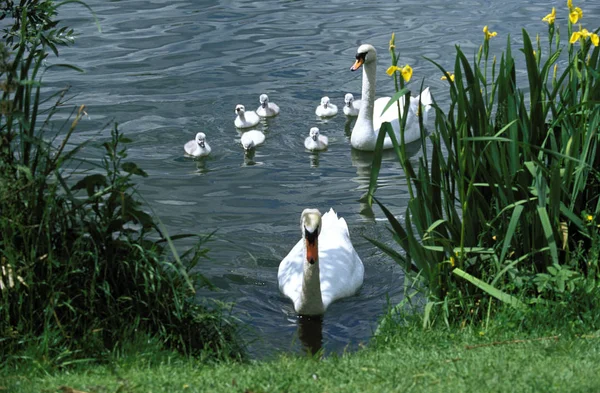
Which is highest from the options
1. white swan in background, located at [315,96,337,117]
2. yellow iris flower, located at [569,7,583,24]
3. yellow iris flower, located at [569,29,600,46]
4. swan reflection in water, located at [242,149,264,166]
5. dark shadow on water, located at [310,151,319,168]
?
yellow iris flower, located at [569,7,583,24]

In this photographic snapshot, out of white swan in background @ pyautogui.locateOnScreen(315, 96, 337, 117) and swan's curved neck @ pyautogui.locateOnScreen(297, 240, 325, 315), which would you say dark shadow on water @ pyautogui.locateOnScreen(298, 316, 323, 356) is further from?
white swan in background @ pyautogui.locateOnScreen(315, 96, 337, 117)

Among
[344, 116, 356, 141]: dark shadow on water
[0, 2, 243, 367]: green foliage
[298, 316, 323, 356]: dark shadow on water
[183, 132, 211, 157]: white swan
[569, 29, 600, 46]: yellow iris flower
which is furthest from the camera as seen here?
[344, 116, 356, 141]: dark shadow on water

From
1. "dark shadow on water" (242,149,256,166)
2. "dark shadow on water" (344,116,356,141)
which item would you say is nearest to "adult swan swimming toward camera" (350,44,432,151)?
"dark shadow on water" (344,116,356,141)

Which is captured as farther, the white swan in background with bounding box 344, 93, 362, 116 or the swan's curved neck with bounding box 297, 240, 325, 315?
the white swan in background with bounding box 344, 93, 362, 116

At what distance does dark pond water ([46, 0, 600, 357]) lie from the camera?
859cm

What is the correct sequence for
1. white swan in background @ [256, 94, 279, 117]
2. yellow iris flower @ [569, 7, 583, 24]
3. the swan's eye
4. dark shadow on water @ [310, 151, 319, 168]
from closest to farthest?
1. yellow iris flower @ [569, 7, 583, 24]
2. the swan's eye
3. dark shadow on water @ [310, 151, 319, 168]
4. white swan in background @ [256, 94, 279, 117]

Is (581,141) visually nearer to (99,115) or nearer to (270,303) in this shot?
(270,303)

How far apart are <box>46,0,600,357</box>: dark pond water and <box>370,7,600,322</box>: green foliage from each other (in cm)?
74

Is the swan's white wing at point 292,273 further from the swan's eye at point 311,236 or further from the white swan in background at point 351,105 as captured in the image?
the white swan in background at point 351,105

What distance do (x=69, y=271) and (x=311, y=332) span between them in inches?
99.1

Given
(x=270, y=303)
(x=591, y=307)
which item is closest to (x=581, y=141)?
(x=591, y=307)

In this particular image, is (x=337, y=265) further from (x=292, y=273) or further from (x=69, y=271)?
(x=69, y=271)

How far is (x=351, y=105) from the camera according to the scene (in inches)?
530

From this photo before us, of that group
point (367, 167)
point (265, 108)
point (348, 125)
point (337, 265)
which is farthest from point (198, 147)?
point (337, 265)
